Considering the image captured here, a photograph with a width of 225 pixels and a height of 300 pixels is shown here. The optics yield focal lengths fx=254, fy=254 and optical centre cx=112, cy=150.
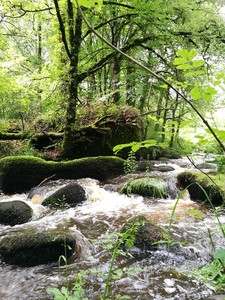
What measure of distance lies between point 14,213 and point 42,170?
2927 millimetres

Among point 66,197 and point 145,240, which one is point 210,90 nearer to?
point 145,240

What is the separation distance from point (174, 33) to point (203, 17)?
0.99m

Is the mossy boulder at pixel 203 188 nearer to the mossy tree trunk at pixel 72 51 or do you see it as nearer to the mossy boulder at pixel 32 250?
the mossy boulder at pixel 32 250

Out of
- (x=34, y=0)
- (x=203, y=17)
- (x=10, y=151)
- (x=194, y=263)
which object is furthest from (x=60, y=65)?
(x=194, y=263)

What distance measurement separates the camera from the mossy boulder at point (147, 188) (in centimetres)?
678

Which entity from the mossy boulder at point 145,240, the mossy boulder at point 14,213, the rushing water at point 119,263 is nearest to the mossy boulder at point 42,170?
the rushing water at point 119,263

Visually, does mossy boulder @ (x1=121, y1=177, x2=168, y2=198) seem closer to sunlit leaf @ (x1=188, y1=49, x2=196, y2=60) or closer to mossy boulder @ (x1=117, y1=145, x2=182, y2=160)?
mossy boulder @ (x1=117, y1=145, x2=182, y2=160)

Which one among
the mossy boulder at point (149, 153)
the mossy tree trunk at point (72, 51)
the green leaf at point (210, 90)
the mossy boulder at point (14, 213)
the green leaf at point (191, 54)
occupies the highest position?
the mossy tree trunk at point (72, 51)

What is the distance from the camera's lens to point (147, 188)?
22.5ft

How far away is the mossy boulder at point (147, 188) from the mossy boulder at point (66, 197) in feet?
4.15

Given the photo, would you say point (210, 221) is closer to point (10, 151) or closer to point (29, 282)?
point (29, 282)

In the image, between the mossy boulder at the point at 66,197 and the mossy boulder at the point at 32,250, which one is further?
the mossy boulder at the point at 66,197

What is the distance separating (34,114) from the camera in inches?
465

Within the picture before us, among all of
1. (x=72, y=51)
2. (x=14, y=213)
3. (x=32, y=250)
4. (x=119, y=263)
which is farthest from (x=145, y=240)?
(x=72, y=51)
